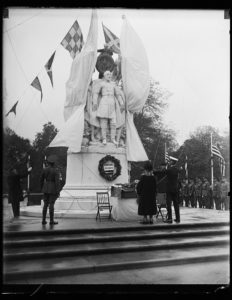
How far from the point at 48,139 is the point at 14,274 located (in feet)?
99.7

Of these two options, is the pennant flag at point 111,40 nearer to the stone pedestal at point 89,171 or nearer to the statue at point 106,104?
the statue at point 106,104

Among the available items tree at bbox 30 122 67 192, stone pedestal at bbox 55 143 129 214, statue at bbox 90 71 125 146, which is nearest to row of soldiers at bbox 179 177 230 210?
stone pedestal at bbox 55 143 129 214

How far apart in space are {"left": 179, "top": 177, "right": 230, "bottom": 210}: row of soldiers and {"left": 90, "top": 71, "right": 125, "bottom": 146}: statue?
5598 millimetres

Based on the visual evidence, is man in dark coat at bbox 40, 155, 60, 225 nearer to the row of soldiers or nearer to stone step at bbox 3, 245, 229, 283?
stone step at bbox 3, 245, 229, 283

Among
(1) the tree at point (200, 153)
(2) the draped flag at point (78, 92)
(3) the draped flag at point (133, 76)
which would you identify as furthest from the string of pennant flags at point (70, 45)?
(1) the tree at point (200, 153)

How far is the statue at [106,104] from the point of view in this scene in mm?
15539

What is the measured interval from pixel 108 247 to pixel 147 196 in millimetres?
2876

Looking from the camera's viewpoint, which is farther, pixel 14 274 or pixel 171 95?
pixel 171 95

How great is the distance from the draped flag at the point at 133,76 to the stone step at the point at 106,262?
779 centimetres

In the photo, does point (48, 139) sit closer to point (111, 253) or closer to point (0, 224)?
point (111, 253)

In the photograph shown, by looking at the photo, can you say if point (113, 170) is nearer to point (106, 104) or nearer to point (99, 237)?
point (106, 104)
